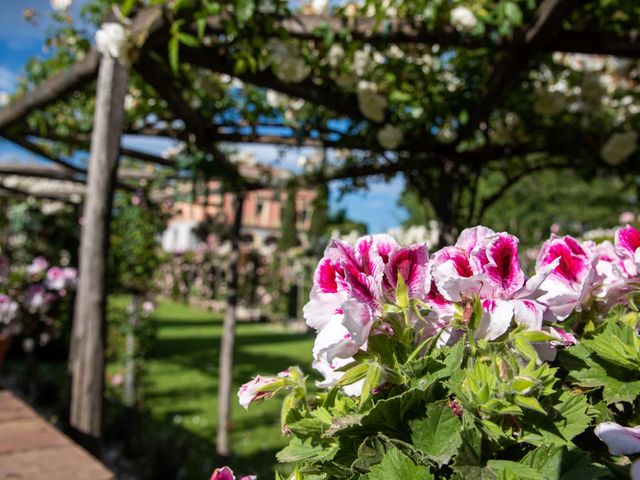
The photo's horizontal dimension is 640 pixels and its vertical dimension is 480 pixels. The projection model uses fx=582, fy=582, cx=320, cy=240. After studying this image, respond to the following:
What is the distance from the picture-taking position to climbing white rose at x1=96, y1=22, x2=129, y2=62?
251 centimetres

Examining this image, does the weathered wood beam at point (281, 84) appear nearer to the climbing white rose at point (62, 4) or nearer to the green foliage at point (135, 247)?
the climbing white rose at point (62, 4)

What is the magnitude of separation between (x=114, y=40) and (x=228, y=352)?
9.70ft

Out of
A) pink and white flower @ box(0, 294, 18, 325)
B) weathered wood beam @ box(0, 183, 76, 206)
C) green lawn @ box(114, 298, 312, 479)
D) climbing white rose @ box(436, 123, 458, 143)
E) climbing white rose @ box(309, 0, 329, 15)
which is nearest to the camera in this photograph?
climbing white rose @ box(309, 0, 329, 15)

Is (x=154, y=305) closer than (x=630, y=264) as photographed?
No

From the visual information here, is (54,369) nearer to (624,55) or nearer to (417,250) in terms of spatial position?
(624,55)

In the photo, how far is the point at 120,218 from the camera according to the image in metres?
5.67

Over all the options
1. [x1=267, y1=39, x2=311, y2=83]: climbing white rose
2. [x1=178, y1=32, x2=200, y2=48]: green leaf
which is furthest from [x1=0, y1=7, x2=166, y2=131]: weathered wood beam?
[x1=267, y1=39, x2=311, y2=83]: climbing white rose

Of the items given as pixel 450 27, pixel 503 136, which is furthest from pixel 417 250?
pixel 503 136

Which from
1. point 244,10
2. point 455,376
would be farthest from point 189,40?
point 455,376

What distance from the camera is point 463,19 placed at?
8.03 ft

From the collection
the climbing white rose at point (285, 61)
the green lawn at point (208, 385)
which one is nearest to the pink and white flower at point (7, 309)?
the green lawn at point (208, 385)

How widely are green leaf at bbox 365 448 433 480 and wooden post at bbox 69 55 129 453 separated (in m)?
2.41

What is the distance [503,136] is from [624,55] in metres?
1.39

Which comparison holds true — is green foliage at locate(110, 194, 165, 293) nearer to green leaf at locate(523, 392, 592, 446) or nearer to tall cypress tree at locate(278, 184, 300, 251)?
green leaf at locate(523, 392, 592, 446)
